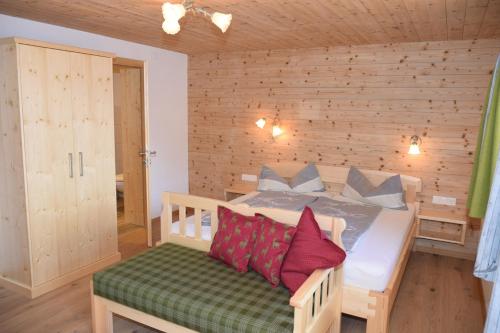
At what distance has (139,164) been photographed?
483cm

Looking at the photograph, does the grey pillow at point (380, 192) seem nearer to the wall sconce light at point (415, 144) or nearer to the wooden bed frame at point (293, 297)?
the wall sconce light at point (415, 144)

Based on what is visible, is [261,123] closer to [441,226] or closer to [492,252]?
[441,226]

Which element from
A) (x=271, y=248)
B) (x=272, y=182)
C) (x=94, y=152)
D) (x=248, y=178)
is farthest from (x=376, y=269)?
(x=248, y=178)

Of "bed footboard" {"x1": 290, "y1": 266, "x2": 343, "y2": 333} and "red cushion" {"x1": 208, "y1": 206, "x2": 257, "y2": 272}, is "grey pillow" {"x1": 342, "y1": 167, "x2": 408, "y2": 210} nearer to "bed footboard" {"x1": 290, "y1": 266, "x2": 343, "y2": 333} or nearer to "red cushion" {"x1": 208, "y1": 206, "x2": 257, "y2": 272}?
"bed footboard" {"x1": 290, "y1": 266, "x2": 343, "y2": 333}

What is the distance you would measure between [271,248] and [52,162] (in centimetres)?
195

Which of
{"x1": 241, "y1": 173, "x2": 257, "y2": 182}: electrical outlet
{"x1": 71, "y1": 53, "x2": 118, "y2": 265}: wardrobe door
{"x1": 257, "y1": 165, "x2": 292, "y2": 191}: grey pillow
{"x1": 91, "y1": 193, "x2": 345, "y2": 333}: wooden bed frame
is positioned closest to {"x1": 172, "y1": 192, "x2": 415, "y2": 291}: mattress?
{"x1": 91, "y1": 193, "x2": 345, "y2": 333}: wooden bed frame

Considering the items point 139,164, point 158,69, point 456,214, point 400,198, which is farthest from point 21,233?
point 456,214

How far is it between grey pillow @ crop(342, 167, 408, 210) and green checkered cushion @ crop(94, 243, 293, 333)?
6.68 feet

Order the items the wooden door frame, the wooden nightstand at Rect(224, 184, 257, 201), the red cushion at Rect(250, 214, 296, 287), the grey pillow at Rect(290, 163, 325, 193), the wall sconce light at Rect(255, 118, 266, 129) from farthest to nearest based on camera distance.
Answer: the wooden nightstand at Rect(224, 184, 257, 201) < the wall sconce light at Rect(255, 118, 266, 129) < the grey pillow at Rect(290, 163, 325, 193) < the wooden door frame < the red cushion at Rect(250, 214, 296, 287)

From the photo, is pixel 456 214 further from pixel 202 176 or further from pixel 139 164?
pixel 139 164

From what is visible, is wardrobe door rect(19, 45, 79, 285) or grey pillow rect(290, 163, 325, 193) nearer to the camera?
wardrobe door rect(19, 45, 79, 285)

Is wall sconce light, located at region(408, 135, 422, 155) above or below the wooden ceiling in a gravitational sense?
below

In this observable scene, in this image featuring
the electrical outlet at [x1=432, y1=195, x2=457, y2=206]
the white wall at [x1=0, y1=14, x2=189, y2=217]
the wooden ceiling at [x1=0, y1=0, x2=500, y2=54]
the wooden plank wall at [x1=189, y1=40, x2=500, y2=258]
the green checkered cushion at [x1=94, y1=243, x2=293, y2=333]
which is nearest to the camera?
the green checkered cushion at [x1=94, y1=243, x2=293, y2=333]

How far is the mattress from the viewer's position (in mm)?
2570
